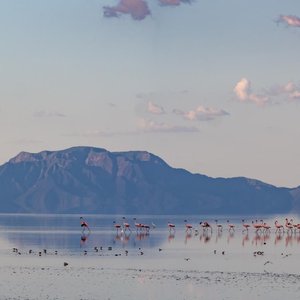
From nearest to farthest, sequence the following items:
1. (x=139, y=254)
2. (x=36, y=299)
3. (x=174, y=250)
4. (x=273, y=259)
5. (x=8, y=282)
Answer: (x=36, y=299)
(x=8, y=282)
(x=273, y=259)
(x=139, y=254)
(x=174, y=250)

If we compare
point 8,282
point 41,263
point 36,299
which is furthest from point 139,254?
point 36,299

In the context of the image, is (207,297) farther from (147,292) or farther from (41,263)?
(41,263)

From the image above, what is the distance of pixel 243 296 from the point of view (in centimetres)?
6588

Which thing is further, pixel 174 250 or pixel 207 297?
pixel 174 250

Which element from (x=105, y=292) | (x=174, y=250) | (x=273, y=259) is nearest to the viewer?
(x=105, y=292)

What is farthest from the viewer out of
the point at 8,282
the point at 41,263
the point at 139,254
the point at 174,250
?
the point at 174,250

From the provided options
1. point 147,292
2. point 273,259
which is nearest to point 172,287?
point 147,292

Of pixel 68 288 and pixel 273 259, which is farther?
pixel 273 259

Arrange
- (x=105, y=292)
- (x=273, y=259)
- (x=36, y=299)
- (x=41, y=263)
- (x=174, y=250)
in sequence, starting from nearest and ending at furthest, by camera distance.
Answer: (x=36, y=299) < (x=105, y=292) < (x=41, y=263) < (x=273, y=259) < (x=174, y=250)

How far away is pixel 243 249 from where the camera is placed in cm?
12525

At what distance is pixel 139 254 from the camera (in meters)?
110

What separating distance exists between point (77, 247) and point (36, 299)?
2515 inches

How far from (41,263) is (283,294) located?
33392 millimetres

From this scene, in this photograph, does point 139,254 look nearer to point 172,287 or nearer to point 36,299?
point 172,287
